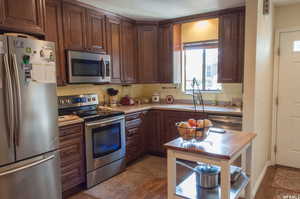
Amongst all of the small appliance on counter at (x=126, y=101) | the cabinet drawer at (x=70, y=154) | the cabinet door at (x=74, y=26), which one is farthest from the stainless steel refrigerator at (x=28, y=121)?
the small appliance on counter at (x=126, y=101)

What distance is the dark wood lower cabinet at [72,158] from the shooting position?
8.23 feet

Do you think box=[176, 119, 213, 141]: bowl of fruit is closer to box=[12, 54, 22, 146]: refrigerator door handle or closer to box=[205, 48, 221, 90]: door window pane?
box=[12, 54, 22, 146]: refrigerator door handle

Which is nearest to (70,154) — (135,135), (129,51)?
(135,135)

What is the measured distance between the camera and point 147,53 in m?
4.06

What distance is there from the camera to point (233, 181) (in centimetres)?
189

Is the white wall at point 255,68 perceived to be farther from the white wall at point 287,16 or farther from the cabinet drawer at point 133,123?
the cabinet drawer at point 133,123

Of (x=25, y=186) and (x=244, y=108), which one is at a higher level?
(x=244, y=108)

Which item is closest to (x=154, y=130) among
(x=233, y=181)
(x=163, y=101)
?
(x=163, y=101)

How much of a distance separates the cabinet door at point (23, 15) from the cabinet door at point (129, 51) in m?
1.71

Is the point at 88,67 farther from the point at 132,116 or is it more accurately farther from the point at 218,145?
the point at 218,145

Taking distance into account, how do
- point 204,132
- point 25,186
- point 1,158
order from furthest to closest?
point 25,186 → point 1,158 → point 204,132

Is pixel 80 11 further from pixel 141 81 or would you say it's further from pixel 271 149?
pixel 271 149

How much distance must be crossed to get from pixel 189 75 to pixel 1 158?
3.42 m

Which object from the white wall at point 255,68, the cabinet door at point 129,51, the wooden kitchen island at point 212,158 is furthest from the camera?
the cabinet door at point 129,51
